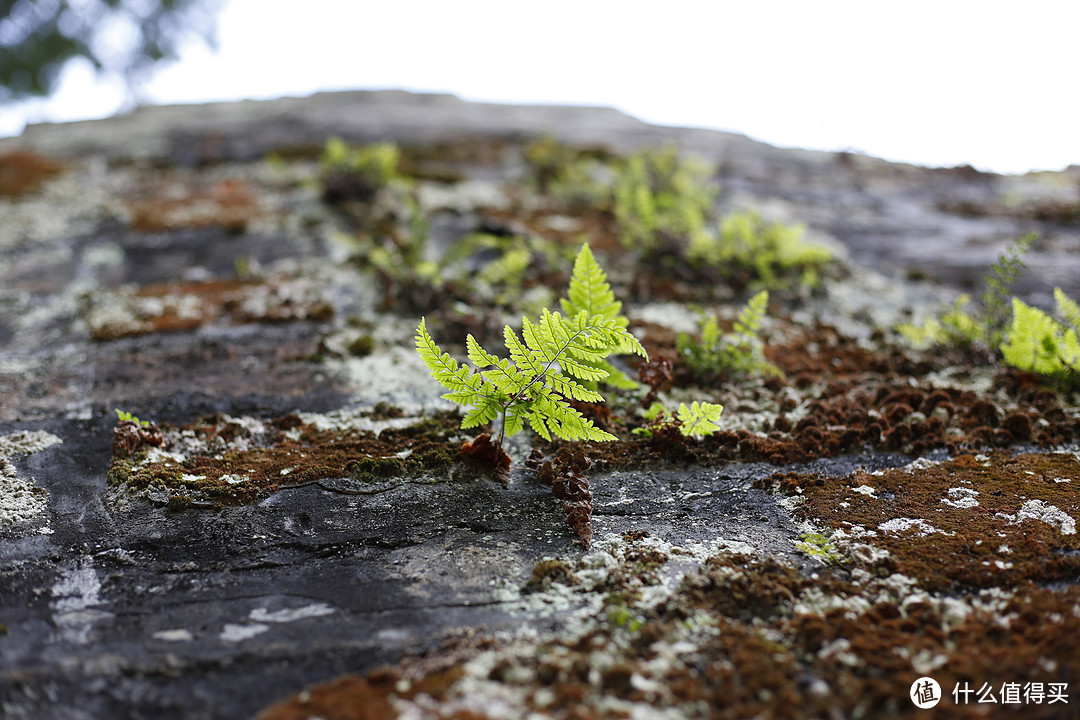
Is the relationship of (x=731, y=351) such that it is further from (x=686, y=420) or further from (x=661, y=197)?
(x=661, y=197)

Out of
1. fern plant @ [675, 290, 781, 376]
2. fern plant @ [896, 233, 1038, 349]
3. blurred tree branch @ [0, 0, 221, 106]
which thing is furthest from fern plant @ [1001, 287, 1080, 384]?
blurred tree branch @ [0, 0, 221, 106]

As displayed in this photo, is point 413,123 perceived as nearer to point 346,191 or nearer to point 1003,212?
point 346,191

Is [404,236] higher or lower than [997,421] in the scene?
higher

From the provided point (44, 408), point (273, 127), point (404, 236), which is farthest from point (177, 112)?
point (44, 408)

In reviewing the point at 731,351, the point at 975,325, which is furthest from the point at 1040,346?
the point at 731,351

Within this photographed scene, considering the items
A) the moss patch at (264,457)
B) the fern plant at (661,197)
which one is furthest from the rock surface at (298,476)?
the fern plant at (661,197)

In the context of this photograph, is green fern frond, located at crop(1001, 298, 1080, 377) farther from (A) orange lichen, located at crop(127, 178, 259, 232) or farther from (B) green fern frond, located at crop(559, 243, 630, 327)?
(A) orange lichen, located at crop(127, 178, 259, 232)

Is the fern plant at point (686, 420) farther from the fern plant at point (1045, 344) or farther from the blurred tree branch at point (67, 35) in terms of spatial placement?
the blurred tree branch at point (67, 35)
